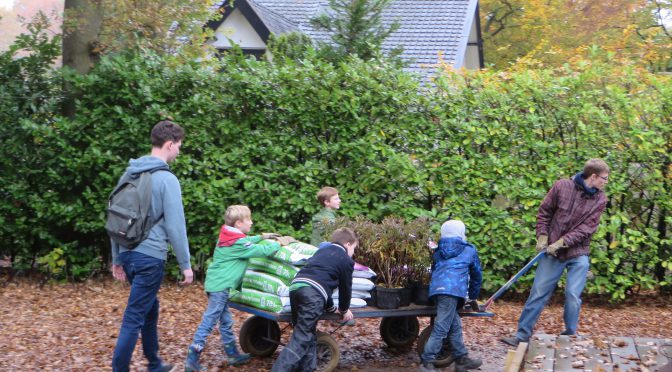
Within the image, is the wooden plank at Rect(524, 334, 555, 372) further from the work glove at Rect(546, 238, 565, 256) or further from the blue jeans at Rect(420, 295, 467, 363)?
the work glove at Rect(546, 238, 565, 256)

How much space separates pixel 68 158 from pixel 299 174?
3.05 m

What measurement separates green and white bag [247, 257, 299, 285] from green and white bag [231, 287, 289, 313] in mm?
180

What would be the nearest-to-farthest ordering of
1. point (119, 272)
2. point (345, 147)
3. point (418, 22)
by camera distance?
point (119, 272) < point (345, 147) < point (418, 22)

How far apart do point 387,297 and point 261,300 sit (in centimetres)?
108

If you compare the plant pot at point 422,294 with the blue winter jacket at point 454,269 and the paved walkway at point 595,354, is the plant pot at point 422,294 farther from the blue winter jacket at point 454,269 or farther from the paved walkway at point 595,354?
the paved walkway at point 595,354

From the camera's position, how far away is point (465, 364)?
7.42 metres

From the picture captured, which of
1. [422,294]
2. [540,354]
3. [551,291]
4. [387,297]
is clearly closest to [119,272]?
[387,297]

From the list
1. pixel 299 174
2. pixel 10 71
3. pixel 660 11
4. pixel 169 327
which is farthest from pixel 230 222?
pixel 660 11

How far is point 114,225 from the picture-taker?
20.2 feet

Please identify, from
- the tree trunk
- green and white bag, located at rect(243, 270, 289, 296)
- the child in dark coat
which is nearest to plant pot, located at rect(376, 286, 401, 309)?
the child in dark coat

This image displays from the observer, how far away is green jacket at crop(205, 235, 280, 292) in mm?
7203

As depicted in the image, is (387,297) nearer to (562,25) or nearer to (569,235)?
(569,235)

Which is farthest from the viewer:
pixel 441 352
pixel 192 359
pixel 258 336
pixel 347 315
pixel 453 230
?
pixel 258 336

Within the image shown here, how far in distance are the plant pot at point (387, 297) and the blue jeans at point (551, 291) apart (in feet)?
4.73
